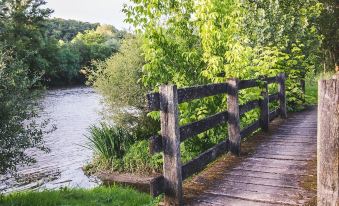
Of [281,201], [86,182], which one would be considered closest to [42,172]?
[86,182]

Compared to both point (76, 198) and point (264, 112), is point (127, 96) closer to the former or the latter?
point (264, 112)

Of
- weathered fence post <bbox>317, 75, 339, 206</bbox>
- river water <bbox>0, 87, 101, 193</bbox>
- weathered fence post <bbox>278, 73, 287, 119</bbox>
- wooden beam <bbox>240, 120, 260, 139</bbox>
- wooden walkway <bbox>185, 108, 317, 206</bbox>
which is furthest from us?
weathered fence post <bbox>278, 73, 287, 119</bbox>

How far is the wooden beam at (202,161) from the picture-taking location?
4.87 meters

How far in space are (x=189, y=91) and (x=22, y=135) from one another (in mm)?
3459

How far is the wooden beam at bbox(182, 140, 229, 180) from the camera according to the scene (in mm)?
4867

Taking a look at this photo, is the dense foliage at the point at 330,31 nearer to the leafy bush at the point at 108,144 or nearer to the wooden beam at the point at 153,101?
the leafy bush at the point at 108,144

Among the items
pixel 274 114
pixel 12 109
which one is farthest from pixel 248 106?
pixel 12 109

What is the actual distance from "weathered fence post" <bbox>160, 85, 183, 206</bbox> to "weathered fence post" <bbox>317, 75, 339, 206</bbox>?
1620mm

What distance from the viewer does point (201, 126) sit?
5398 millimetres

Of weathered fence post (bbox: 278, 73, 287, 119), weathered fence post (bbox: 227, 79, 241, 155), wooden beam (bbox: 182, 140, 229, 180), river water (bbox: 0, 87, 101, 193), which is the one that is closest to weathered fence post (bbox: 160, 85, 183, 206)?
wooden beam (bbox: 182, 140, 229, 180)

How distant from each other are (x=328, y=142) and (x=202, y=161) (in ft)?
7.10

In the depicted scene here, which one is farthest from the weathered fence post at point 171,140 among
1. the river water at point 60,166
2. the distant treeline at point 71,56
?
the distant treeline at point 71,56

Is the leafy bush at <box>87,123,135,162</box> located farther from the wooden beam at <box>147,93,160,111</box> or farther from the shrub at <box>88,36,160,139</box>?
the wooden beam at <box>147,93,160,111</box>

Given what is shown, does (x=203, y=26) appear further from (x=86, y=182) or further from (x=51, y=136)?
(x=51, y=136)
